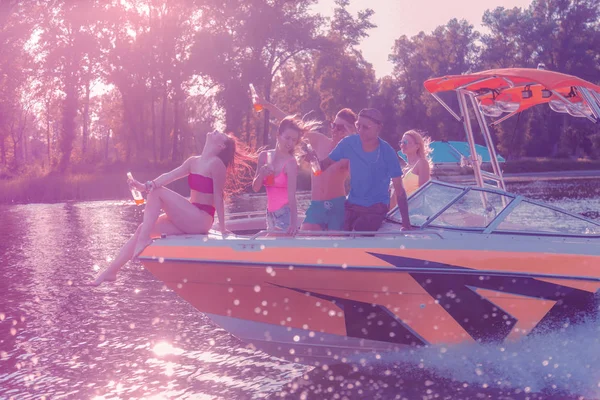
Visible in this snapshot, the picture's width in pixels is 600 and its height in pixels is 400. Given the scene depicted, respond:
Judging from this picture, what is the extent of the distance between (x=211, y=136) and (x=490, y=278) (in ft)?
8.10

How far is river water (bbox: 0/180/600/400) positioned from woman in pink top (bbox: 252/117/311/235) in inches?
48.2

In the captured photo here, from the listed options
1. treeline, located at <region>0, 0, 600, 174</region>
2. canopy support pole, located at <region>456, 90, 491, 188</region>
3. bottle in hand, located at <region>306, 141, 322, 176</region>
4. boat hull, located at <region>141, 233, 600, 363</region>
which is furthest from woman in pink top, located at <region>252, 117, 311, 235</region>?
treeline, located at <region>0, 0, 600, 174</region>

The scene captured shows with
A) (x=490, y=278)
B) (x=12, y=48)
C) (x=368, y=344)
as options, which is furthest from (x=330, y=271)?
(x=12, y=48)

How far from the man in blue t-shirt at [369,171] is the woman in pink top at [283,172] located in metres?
0.30

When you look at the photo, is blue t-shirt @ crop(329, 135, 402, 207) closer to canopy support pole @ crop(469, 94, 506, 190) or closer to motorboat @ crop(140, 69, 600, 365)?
motorboat @ crop(140, 69, 600, 365)

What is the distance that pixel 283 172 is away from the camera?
5496 millimetres

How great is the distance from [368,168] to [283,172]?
2.31 feet

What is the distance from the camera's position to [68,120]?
3822 cm

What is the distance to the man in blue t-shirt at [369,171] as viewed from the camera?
5203mm

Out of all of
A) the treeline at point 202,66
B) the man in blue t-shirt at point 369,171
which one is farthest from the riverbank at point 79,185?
the man in blue t-shirt at point 369,171

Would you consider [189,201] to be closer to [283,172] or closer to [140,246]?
[140,246]

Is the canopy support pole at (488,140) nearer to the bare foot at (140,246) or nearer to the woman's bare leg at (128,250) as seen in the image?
the woman's bare leg at (128,250)

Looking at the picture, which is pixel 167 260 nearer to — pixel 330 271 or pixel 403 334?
pixel 330 271

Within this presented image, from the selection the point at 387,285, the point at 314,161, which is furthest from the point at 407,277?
the point at 314,161
